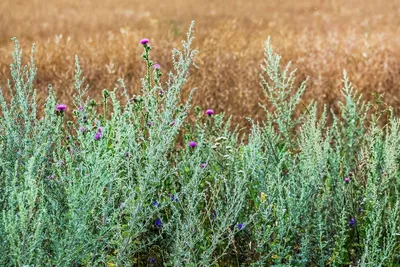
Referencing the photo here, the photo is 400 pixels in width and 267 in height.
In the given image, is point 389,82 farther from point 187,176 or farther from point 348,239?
point 187,176

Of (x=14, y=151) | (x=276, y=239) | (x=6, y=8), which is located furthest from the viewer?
(x=6, y=8)

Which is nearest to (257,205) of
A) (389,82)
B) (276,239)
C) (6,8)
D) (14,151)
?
(276,239)

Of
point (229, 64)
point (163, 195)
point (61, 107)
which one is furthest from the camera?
point (229, 64)

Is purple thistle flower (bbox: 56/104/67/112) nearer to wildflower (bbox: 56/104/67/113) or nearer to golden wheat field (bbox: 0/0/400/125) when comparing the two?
wildflower (bbox: 56/104/67/113)

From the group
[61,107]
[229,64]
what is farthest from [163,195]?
[229,64]

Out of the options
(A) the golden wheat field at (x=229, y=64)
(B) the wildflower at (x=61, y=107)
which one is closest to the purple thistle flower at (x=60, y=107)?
(B) the wildflower at (x=61, y=107)

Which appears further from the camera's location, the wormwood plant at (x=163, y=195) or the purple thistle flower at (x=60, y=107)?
the purple thistle flower at (x=60, y=107)

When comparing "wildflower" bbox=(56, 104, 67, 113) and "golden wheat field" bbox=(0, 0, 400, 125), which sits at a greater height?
"wildflower" bbox=(56, 104, 67, 113)

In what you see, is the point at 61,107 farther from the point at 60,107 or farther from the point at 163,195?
the point at 163,195

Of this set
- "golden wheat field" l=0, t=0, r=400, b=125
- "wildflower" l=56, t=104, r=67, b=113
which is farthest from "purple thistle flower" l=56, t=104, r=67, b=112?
"golden wheat field" l=0, t=0, r=400, b=125

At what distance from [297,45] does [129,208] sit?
3583 millimetres

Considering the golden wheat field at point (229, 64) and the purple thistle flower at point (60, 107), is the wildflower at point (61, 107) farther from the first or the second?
the golden wheat field at point (229, 64)

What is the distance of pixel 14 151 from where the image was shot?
2.36 metres

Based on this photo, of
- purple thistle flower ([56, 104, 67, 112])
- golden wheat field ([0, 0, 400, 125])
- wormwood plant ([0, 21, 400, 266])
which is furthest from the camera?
golden wheat field ([0, 0, 400, 125])
